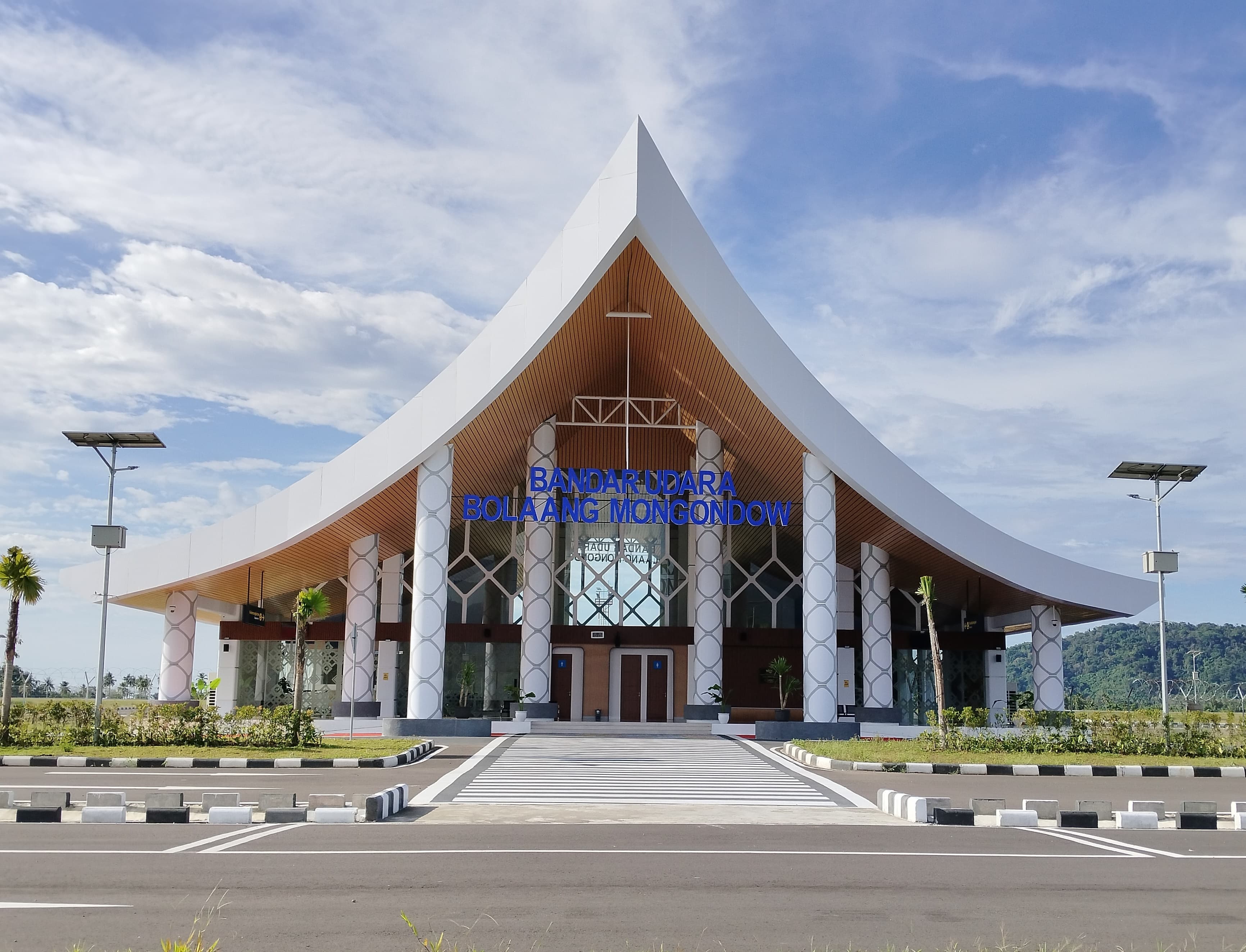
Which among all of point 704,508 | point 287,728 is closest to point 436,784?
point 287,728

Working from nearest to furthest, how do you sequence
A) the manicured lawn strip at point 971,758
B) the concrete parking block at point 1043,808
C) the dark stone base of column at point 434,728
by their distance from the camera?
the concrete parking block at point 1043,808
the manicured lawn strip at point 971,758
the dark stone base of column at point 434,728

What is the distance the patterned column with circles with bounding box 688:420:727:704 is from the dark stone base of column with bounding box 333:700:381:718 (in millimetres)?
9598

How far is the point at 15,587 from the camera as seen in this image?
24422 millimetres

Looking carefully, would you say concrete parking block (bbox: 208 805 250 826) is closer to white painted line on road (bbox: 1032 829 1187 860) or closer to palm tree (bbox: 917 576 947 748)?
white painted line on road (bbox: 1032 829 1187 860)

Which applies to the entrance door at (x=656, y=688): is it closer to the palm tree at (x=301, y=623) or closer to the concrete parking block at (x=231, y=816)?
the palm tree at (x=301, y=623)

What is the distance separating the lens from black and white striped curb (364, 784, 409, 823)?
42.1 ft

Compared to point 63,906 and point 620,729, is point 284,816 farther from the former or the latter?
point 620,729

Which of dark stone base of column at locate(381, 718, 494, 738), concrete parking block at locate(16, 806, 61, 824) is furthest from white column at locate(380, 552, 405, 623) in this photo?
Answer: concrete parking block at locate(16, 806, 61, 824)

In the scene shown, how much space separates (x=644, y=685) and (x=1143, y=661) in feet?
275

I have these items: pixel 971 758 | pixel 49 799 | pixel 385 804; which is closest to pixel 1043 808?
pixel 385 804

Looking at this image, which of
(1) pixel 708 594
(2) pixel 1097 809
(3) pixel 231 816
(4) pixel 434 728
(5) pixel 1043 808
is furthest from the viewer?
(1) pixel 708 594

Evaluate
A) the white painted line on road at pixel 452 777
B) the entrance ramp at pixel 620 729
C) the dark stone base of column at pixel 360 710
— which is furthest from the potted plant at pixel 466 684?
the white painted line on road at pixel 452 777

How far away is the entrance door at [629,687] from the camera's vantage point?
37000mm

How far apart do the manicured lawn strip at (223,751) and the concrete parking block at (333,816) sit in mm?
7852
